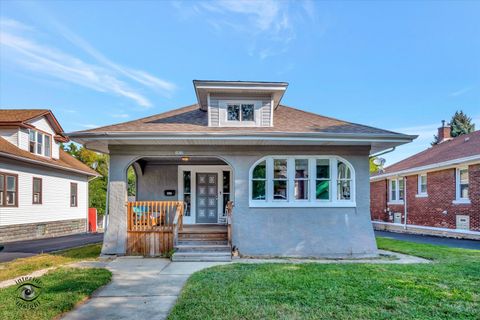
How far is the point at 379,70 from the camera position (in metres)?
18.5

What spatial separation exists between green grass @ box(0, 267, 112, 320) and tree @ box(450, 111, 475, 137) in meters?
35.6

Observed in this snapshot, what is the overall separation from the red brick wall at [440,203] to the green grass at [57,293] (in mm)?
14492

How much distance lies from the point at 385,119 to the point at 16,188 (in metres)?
29.0

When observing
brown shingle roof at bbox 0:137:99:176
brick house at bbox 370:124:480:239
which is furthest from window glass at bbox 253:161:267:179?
brown shingle roof at bbox 0:137:99:176

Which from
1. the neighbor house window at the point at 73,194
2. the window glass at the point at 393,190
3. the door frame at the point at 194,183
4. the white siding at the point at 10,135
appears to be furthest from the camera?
the window glass at the point at 393,190

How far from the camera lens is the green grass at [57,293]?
430 centimetres

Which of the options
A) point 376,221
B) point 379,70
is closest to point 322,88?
point 379,70

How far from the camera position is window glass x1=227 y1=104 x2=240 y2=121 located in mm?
9750

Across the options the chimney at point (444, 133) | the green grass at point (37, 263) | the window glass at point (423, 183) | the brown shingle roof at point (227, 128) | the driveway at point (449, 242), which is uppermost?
the chimney at point (444, 133)

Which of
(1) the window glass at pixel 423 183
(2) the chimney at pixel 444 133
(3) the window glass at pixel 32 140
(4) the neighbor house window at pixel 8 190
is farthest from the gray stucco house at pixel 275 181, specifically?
(2) the chimney at pixel 444 133

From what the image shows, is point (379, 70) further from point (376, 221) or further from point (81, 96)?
point (81, 96)

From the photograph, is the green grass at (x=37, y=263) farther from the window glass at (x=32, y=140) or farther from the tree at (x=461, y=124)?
the tree at (x=461, y=124)

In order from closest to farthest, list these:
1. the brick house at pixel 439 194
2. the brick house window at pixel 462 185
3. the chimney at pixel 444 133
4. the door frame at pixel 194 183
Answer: the door frame at pixel 194 183 → the brick house at pixel 439 194 → the brick house window at pixel 462 185 → the chimney at pixel 444 133

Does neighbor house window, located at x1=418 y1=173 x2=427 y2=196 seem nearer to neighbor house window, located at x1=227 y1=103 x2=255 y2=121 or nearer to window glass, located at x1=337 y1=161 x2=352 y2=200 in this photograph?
window glass, located at x1=337 y1=161 x2=352 y2=200
